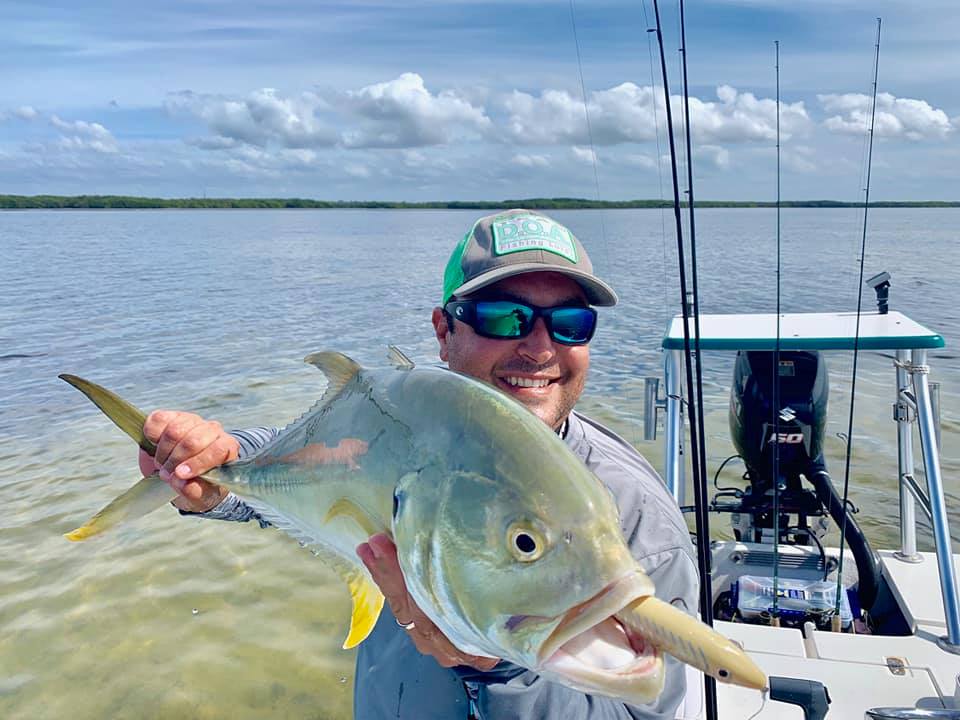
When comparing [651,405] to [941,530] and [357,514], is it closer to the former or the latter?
[941,530]

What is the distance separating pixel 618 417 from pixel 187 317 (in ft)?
41.6

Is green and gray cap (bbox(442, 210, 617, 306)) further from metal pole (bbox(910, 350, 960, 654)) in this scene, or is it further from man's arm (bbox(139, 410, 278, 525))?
metal pole (bbox(910, 350, 960, 654))

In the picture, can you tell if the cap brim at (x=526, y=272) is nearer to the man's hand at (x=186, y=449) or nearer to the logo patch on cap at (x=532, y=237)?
the logo patch on cap at (x=532, y=237)

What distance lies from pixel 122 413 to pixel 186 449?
0.20 meters

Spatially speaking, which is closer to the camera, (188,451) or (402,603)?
(402,603)

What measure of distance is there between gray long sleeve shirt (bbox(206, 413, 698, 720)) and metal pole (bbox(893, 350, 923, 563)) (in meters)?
2.60

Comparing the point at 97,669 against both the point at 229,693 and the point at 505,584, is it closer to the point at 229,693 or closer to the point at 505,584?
the point at 229,693

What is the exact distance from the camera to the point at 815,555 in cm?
452

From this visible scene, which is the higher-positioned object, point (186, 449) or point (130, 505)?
point (186, 449)

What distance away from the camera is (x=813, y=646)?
12.4 feet

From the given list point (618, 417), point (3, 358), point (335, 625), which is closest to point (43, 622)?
point (335, 625)

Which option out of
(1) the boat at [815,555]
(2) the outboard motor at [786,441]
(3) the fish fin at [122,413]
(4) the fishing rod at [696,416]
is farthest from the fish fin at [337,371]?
(2) the outboard motor at [786,441]

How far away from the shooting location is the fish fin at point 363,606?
1.81 m

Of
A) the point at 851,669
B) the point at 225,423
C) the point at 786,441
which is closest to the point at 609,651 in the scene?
the point at 851,669
